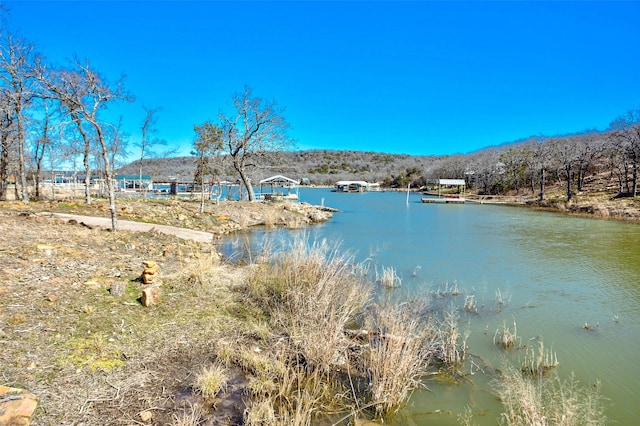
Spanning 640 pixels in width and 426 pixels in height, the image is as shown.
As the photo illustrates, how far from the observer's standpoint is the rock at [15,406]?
3.04 m

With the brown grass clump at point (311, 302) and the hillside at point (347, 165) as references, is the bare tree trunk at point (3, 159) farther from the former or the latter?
the hillside at point (347, 165)

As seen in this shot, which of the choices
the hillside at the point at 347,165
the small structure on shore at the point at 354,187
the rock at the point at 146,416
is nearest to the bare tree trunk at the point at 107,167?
the rock at the point at 146,416

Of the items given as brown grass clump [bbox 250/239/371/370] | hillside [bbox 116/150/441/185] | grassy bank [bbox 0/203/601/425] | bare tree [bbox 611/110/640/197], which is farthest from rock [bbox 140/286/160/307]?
hillside [bbox 116/150/441/185]

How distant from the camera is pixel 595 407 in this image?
443 cm

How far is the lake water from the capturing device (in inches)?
192

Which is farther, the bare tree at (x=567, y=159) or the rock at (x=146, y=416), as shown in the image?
the bare tree at (x=567, y=159)

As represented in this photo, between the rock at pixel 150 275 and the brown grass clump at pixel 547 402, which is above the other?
the rock at pixel 150 275

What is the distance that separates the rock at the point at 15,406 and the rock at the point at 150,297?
260 cm

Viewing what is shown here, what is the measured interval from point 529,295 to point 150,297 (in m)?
9.14

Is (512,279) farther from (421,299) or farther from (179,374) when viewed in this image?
(179,374)

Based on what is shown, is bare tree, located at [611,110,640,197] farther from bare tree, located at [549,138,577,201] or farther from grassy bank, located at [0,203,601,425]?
grassy bank, located at [0,203,601,425]

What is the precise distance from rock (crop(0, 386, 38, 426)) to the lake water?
12.1 ft

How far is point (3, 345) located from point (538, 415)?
19.5 feet

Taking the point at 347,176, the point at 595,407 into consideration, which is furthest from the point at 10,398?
the point at 347,176
